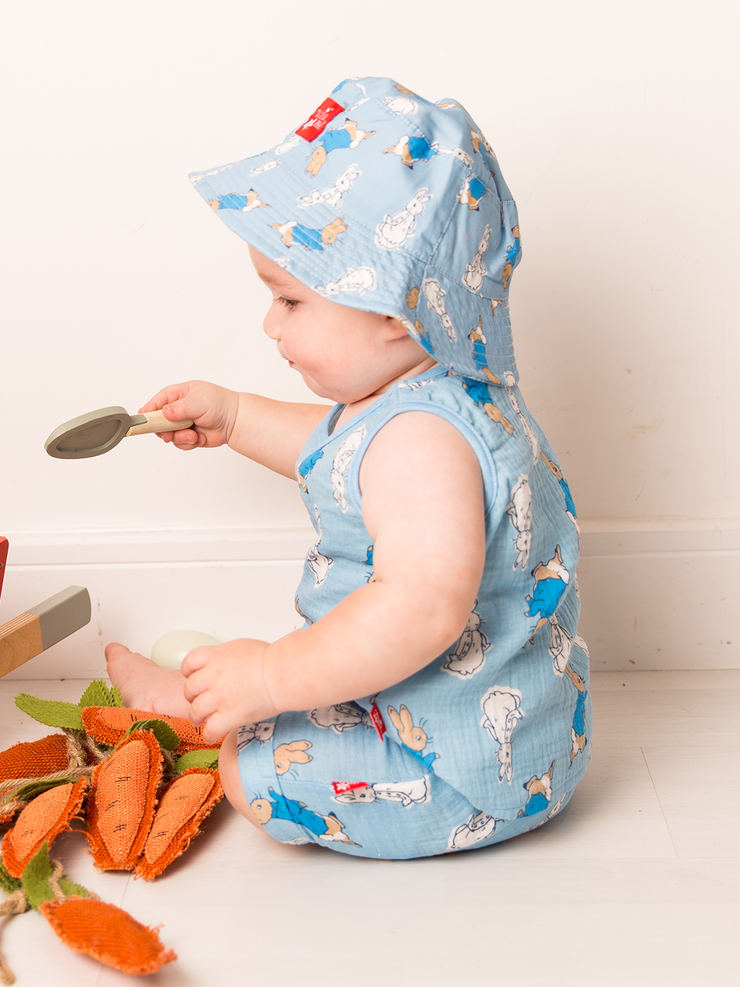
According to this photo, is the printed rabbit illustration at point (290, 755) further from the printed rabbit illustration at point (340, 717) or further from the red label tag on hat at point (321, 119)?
the red label tag on hat at point (321, 119)

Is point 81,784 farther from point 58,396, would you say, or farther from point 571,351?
point 571,351

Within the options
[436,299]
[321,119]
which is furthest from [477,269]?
[321,119]

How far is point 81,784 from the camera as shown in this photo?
0.74 meters

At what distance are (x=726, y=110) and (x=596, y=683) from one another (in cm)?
61

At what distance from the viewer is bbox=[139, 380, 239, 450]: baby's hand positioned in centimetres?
87

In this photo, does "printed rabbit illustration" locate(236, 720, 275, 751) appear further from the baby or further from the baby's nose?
the baby's nose

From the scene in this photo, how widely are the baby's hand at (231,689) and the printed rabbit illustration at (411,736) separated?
96 millimetres

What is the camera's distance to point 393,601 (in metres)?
0.60

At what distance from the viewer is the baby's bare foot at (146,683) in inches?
35.0

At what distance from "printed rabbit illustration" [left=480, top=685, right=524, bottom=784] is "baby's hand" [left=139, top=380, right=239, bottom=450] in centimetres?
38

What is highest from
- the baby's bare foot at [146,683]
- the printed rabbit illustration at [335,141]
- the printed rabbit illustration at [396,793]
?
the printed rabbit illustration at [335,141]

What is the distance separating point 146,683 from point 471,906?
0.41 m

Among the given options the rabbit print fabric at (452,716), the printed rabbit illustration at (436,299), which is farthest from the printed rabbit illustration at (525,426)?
the printed rabbit illustration at (436,299)

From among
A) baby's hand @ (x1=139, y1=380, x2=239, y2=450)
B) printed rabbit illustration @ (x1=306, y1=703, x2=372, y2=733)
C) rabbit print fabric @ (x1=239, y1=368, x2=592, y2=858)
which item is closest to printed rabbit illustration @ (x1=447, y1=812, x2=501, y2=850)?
rabbit print fabric @ (x1=239, y1=368, x2=592, y2=858)
